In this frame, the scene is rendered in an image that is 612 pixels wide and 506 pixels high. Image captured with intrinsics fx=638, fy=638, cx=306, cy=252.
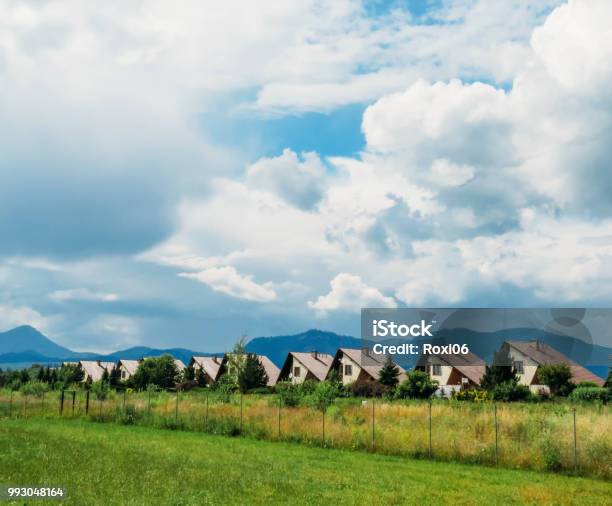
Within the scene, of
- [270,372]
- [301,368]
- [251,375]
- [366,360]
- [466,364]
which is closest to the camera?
[466,364]

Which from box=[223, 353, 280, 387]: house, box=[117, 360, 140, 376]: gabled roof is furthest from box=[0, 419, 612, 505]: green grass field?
box=[117, 360, 140, 376]: gabled roof

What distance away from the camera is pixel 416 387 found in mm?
67875

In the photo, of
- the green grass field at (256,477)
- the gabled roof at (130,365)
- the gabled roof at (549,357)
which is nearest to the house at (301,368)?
the gabled roof at (549,357)

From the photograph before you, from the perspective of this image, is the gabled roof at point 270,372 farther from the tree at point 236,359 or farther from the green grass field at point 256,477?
the green grass field at point 256,477

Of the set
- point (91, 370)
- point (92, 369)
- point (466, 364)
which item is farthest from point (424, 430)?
point (92, 369)

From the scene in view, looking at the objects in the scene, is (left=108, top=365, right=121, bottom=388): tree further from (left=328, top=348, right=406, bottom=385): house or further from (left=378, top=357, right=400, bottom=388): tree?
(left=378, top=357, right=400, bottom=388): tree

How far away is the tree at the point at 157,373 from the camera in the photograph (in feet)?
334

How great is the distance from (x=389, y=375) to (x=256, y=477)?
57.9 meters

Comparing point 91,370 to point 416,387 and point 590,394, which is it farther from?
point 590,394

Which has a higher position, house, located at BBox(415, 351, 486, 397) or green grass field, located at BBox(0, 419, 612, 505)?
house, located at BBox(415, 351, 486, 397)

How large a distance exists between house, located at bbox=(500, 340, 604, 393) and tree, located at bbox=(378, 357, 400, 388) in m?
13.0

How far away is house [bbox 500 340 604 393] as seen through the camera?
7875 cm

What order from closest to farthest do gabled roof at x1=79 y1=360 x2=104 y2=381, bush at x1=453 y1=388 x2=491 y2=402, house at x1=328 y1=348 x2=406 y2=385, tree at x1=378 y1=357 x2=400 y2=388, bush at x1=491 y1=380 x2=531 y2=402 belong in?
bush at x1=491 y1=380 x2=531 y2=402 < bush at x1=453 y1=388 x2=491 y2=402 < tree at x1=378 y1=357 x2=400 y2=388 < house at x1=328 y1=348 x2=406 y2=385 < gabled roof at x1=79 y1=360 x2=104 y2=381

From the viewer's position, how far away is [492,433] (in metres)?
26.7
